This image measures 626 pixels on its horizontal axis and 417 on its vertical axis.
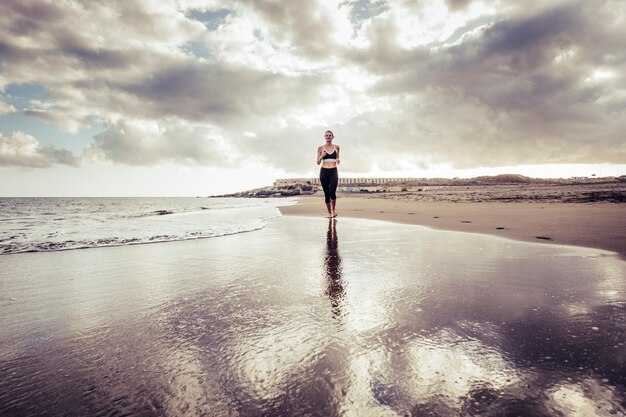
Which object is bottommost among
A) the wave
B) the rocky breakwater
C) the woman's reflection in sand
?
the wave

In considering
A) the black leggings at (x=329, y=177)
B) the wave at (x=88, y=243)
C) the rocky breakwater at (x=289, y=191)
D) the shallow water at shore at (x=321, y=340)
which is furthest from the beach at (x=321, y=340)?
the rocky breakwater at (x=289, y=191)

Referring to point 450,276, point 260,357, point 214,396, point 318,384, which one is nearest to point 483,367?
point 318,384

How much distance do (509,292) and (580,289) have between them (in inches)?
27.7

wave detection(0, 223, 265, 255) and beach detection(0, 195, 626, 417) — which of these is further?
wave detection(0, 223, 265, 255)

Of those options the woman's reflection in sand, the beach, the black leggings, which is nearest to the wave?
the beach

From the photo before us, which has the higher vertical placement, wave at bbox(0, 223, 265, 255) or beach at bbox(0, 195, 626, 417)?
beach at bbox(0, 195, 626, 417)

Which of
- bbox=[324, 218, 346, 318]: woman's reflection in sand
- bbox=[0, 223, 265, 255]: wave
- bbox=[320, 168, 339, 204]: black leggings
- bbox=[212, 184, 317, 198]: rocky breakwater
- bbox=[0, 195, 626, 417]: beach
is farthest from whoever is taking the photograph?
bbox=[212, 184, 317, 198]: rocky breakwater

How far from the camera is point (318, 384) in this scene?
1.51 metres

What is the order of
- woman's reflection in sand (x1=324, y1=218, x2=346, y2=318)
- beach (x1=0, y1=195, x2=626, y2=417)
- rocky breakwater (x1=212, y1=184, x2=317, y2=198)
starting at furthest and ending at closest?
rocky breakwater (x1=212, y1=184, x2=317, y2=198) < woman's reflection in sand (x1=324, y1=218, x2=346, y2=318) < beach (x1=0, y1=195, x2=626, y2=417)

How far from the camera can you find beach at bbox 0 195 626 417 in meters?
1.40

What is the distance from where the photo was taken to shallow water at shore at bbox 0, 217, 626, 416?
4.61 ft

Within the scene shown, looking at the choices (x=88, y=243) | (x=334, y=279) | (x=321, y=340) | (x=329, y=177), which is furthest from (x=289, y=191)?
(x=321, y=340)

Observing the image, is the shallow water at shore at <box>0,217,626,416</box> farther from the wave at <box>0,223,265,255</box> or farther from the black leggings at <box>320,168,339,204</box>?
the black leggings at <box>320,168,339,204</box>

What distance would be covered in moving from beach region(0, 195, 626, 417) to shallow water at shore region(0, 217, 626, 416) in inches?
0.4
